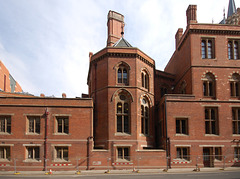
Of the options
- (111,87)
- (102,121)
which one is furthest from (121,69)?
(102,121)

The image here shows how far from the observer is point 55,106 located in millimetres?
27859

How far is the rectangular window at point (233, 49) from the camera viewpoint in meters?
31.3

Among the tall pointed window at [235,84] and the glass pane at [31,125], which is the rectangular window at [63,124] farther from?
the tall pointed window at [235,84]

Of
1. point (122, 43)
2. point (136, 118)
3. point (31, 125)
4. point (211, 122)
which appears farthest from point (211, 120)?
point (31, 125)

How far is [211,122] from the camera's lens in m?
30.0

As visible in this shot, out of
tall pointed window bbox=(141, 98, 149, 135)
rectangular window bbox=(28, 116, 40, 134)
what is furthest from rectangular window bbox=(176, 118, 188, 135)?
rectangular window bbox=(28, 116, 40, 134)

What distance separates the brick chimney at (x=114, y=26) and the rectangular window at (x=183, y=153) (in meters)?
17.1

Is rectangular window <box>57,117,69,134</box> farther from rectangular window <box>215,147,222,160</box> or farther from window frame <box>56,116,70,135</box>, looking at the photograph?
rectangular window <box>215,147,222,160</box>

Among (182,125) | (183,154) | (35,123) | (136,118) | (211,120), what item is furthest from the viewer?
(211,120)

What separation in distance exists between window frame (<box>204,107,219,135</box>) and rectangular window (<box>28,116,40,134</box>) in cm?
1860

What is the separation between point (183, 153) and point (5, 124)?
1931cm

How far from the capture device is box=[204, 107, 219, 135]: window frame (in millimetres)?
29636

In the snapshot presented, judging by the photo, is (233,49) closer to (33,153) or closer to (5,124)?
(33,153)

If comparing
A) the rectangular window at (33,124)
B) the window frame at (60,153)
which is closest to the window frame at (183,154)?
the window frame at (60,153)
